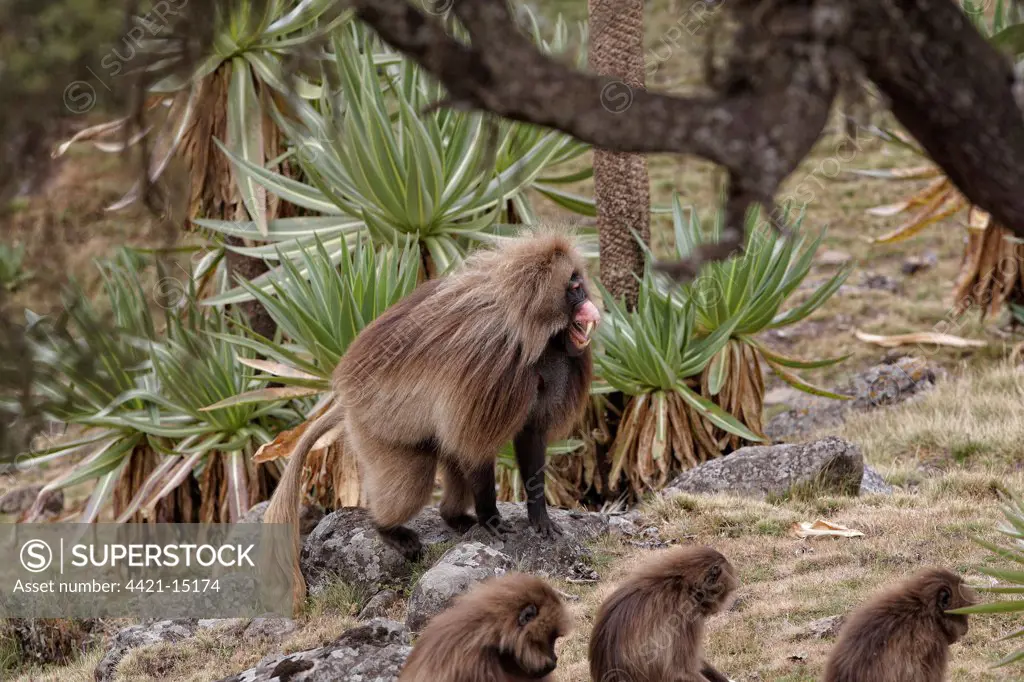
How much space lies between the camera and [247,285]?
8812 millimetres

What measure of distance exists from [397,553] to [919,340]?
781 cm

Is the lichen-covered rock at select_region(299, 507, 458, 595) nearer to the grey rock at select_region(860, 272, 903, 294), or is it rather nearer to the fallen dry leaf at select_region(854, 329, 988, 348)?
the fallen dry leaf at select_region(854, 329, 988, 348)

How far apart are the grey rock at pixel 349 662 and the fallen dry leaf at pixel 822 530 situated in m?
2.90

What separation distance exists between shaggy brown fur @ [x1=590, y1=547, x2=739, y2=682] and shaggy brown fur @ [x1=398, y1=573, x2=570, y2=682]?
0.25 meters

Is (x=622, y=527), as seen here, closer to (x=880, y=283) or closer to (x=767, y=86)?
(x=767, y=86)

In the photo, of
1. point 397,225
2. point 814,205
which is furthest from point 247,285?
point 814,205

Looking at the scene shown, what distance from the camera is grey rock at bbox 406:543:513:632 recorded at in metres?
6.18

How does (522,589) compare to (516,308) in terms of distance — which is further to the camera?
(516,308)

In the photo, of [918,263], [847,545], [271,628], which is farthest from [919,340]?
[271,628]

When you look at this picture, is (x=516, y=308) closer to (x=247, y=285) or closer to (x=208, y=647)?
(x=208, y=647)

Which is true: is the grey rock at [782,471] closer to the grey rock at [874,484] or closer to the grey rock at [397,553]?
the grey rock at [874,484]

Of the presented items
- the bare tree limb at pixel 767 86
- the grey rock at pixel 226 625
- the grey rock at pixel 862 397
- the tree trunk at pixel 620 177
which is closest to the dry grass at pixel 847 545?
the grey rock at pixel 862 397

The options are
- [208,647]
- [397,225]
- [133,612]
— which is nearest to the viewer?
[208,647]

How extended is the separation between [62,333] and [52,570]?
6.45 meters
